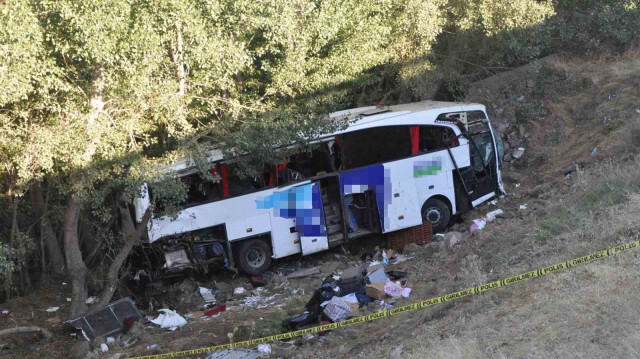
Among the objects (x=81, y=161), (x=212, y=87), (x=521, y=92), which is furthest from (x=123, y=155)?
(x=521, y=92)

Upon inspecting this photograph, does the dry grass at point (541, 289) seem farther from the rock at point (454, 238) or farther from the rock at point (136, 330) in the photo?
the rock at point (136, 330)

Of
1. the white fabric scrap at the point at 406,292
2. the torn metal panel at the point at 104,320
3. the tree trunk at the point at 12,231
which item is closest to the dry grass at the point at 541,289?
the white fabric scrap at the point at 406,292

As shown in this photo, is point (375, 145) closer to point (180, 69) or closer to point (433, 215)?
point (433, 215)

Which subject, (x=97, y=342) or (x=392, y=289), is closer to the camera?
(x=392, y=289)

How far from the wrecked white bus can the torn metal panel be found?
1.94 m

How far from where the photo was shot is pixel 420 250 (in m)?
14.6

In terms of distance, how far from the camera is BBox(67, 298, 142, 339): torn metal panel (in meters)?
11.4

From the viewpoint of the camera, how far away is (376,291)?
10.5m

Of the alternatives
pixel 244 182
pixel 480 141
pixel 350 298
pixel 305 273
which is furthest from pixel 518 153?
pixel 350 298

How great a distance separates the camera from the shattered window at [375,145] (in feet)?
48.5

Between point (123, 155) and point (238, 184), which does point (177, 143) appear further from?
point (238, 184)

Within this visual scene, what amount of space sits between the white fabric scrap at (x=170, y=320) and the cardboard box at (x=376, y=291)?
3.36 meters

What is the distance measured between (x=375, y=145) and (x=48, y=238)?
7444mm

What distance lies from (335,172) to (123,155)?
514 cm
